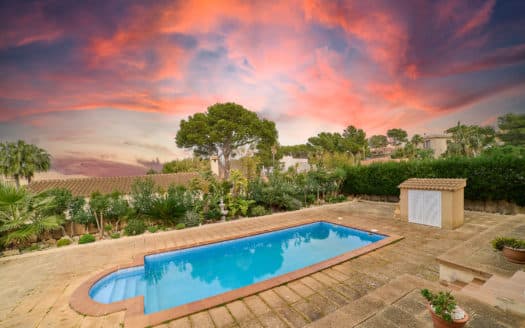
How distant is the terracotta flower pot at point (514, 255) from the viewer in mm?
3984

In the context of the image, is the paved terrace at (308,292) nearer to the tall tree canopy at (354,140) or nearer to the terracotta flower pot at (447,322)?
the terracotta flower pot at (447,322)

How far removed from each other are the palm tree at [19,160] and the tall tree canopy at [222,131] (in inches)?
524

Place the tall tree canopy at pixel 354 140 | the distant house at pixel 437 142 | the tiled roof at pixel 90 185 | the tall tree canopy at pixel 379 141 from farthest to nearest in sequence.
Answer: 1. the tall tree canopy at pixel 379 141
2. the distant house at pixel 437 142
3. the tall tree canopy at pixel 354 140
4. the tiled roof at pixel 90 185

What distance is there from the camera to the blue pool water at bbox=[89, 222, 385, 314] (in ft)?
A: 16.0

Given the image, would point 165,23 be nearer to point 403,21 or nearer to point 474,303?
point 403,21

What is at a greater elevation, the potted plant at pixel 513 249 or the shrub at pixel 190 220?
the potted plant at pixel 513 249

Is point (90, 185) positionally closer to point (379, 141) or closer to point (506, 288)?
point (506, 288)

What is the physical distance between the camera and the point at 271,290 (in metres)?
4.16

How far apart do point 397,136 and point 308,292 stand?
67.2 meters

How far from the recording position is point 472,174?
10.1 meters

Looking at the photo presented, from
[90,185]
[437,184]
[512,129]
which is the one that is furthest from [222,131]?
[512,129]

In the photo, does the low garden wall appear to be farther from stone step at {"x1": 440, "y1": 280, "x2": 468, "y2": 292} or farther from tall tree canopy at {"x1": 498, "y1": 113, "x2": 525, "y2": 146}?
tall tree canopy at {"x1": 498, "y1": 113, "x2": 525, "y2": 146}

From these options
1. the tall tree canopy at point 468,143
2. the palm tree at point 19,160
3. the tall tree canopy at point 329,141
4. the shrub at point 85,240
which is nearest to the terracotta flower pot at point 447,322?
the shrub at point 85,240

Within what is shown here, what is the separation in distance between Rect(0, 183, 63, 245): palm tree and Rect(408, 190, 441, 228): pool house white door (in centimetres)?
1250
